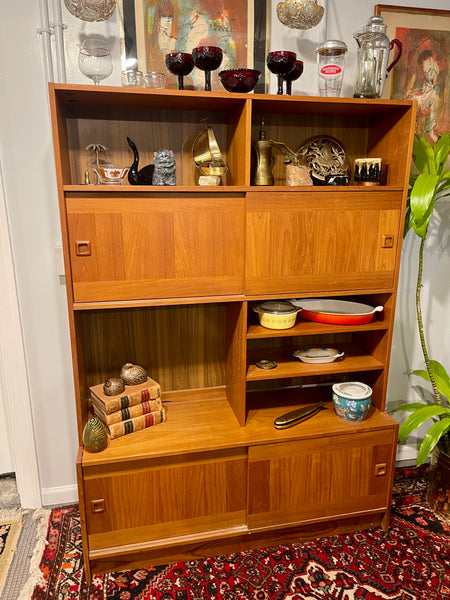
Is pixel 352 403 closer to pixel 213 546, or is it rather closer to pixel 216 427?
pixel 216 427

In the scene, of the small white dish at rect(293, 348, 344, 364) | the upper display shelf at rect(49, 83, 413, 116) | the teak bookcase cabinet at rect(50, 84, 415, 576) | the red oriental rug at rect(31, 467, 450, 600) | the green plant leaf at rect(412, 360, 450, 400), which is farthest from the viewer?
the green plant leaf at rect(412, 360, 450, 400)

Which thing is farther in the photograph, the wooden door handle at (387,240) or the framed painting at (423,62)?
the framed painting at (423,62)

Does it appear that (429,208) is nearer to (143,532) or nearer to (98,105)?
(98,105)

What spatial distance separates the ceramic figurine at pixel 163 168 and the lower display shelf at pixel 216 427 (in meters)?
0.96

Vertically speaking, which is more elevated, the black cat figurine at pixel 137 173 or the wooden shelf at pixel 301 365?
the black cat figurine at pixel 137 173

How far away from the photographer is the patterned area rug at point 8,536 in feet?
5.91

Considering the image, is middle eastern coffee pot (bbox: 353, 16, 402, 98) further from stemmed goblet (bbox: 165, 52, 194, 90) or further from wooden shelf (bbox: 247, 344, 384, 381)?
wooden shelf (bbox: 247, 344, 384, 381)

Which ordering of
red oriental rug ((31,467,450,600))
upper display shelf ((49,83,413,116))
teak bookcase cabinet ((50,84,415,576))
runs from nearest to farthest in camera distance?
upper display shelf ((49,83,413,116)), teak bookcase cabinet ((50,84,415,576)), red oriental rug ((31,467,450,600))

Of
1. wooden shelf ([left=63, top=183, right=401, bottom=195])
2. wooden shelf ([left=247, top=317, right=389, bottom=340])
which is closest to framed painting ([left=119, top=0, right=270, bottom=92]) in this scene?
wooden shelf ([left=63, top=183, right=401, bottom=195])

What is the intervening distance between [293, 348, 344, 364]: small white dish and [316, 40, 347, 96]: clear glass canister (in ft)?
3.47

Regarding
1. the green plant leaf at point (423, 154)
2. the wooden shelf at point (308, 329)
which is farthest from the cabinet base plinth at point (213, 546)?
the green plant leaf at point (423, 154)

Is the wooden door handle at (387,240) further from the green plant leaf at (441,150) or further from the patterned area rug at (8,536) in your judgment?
the patterned area rug at (8,536)

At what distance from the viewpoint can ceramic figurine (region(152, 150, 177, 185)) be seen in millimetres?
1603

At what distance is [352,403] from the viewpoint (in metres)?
1.85
